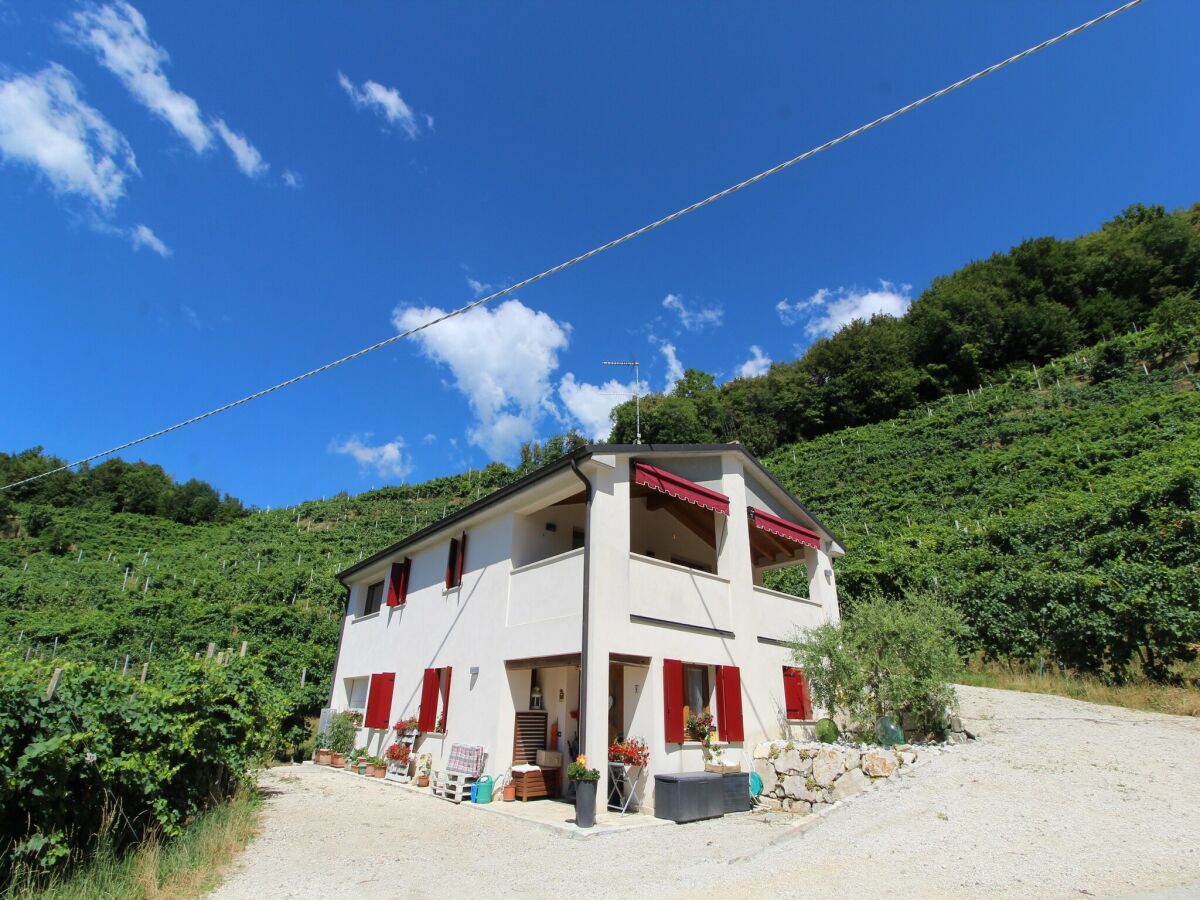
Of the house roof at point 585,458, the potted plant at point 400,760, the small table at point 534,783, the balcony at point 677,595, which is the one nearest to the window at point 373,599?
the house roof at point 585,458

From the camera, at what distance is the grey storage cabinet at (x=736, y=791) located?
9320mm

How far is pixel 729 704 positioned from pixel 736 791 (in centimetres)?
144

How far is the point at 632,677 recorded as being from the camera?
10.5 m

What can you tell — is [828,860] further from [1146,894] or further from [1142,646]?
[1142,646]

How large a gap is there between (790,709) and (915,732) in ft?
7.67

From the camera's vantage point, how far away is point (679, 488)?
1106cm

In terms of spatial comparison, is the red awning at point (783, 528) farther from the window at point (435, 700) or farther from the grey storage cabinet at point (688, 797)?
the window at point (435, 700)

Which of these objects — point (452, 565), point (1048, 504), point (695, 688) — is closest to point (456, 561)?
point (452, 565)

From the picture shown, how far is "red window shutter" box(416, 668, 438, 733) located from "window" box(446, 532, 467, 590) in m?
1.97

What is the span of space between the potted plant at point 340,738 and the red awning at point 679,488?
11.4 m

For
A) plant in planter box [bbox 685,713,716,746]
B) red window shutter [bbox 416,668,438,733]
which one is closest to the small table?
plant in planter box [bbox 685,713,716,746]

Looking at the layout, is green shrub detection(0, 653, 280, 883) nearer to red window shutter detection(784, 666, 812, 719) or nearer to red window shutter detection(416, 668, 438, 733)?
red window shutter detection(416, 668, 438, 733)

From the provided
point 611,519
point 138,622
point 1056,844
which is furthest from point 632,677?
point 138,622

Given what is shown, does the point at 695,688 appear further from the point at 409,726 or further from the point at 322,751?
the point at 322,751
